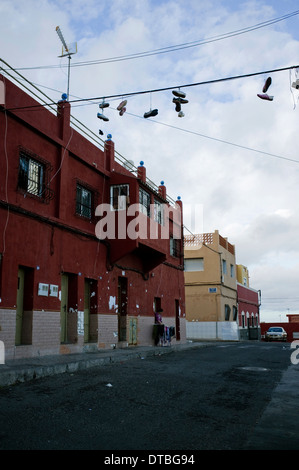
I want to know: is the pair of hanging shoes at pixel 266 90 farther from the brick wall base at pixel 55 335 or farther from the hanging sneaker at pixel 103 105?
the brick wall base at pixel 55 335

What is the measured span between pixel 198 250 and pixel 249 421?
30.3 meters

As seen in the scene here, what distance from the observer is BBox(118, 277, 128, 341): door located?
17.8 meters

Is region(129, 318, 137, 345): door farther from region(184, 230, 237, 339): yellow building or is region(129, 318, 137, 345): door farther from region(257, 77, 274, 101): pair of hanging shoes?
region(184, 230, 237, 339): yellow building

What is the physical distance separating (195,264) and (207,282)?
2044 millimetres

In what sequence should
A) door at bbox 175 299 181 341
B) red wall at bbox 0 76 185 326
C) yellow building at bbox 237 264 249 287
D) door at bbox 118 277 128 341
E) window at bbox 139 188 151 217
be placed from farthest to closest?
yellow building at bbox 237 264 249 287
door at bbox 175 299 181 341
window at bbox 139 188 151 217
door at bbox 118 277 128 341
red wall at bbox 0 76 185 326

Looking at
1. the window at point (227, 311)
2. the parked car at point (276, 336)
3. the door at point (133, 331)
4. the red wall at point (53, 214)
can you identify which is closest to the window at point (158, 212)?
the red wall at point (53, 214)

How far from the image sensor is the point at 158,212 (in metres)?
20.8

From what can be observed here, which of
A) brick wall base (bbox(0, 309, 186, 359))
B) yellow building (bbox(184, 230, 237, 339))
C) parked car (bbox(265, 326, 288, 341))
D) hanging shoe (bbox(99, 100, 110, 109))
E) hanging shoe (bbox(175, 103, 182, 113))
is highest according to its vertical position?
hanging shoe (bbox(99, 100, 110, 109))

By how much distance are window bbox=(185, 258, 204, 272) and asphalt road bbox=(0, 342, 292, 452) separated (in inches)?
1023

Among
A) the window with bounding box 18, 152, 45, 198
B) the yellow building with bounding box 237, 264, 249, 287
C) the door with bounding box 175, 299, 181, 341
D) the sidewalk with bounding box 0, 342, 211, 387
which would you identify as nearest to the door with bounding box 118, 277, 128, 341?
the sidewalk with bounding box 0, 342, 211, 387

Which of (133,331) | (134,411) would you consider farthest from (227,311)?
(134,411)

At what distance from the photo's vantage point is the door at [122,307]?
1775 centimetres

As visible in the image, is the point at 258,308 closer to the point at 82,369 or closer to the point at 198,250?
the point at 198,250
